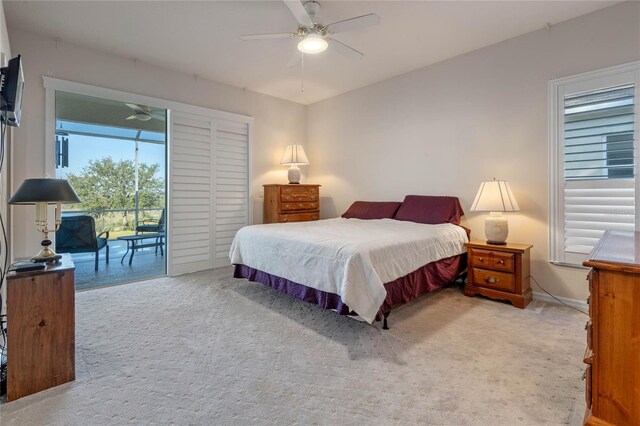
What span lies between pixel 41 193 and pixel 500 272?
3541mm

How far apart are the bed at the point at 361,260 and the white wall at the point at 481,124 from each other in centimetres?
57

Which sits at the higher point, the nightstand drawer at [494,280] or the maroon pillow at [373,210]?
the maroon pillow at [373,210]

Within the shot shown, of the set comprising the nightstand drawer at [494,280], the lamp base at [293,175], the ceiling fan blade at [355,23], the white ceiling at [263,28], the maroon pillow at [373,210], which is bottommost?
the nightstand drawer at [494,280]

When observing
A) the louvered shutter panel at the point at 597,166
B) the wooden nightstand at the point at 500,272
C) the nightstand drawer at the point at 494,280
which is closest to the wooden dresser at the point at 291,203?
the wooden nightstand at the point at 500,272

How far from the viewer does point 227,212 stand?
14.8 ft

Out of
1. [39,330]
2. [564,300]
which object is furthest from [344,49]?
[564,300]

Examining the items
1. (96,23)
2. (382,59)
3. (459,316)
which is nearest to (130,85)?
(96,23)

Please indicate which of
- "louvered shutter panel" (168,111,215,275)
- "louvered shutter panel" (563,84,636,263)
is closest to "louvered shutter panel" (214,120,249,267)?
"louvered shutter panel" (168,111,215,275)

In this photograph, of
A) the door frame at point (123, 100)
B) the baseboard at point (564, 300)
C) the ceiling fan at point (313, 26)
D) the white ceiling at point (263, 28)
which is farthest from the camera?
the door frame at point (123, 100)

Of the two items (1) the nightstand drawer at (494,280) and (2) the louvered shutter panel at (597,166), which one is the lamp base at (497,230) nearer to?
(1) the nightstand drawer at (494,280)

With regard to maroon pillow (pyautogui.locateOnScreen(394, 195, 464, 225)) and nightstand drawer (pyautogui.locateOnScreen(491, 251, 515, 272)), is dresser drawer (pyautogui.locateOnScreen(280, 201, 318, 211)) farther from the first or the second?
nightstand drawer (pyautogui.locateOnScreen(491, 251, 515, 272))

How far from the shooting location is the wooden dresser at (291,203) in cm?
454

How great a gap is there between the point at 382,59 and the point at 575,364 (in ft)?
11.2

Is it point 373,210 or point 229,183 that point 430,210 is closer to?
point 373,210
